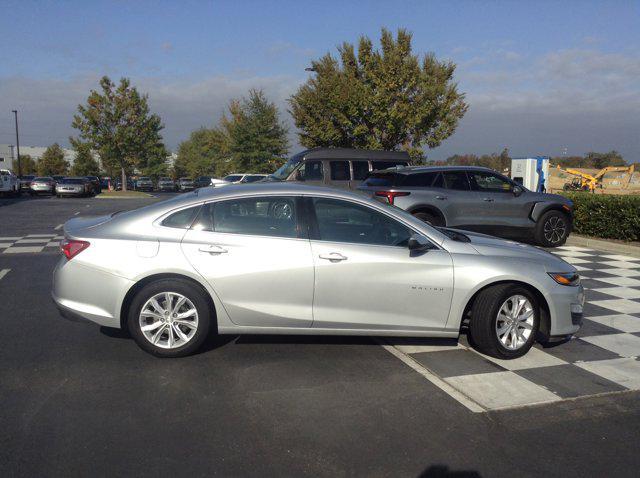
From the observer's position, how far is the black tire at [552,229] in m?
11.6

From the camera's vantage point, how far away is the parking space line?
3.95 metres

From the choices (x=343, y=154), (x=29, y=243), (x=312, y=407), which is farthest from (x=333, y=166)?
(x=312, y=407)

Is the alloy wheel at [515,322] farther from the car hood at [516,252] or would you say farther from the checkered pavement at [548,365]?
the car hood at [516,252]

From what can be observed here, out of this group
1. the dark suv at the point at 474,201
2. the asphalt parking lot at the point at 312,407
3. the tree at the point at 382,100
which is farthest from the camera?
the tree at the point at 382,100

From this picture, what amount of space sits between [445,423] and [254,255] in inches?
78.8

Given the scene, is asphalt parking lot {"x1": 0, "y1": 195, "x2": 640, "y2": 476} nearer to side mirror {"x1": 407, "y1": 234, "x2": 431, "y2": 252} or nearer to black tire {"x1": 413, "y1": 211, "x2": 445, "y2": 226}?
side mirror {"x1": 407, "y1": 234, "x2": 431, "y2": 252}

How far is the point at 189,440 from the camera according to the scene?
337cm

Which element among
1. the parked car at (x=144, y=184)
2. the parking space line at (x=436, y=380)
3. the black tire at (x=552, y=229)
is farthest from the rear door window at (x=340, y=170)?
the parked car at (x=144, y=184)

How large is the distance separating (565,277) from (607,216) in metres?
8.68

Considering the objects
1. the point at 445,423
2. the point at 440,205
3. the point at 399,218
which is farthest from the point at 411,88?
the point at 445,423

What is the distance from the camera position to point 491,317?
15.8ft

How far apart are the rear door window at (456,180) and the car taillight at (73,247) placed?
7788 mm

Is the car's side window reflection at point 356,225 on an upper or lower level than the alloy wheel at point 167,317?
upper

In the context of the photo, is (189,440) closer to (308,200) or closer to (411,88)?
(308,200)
